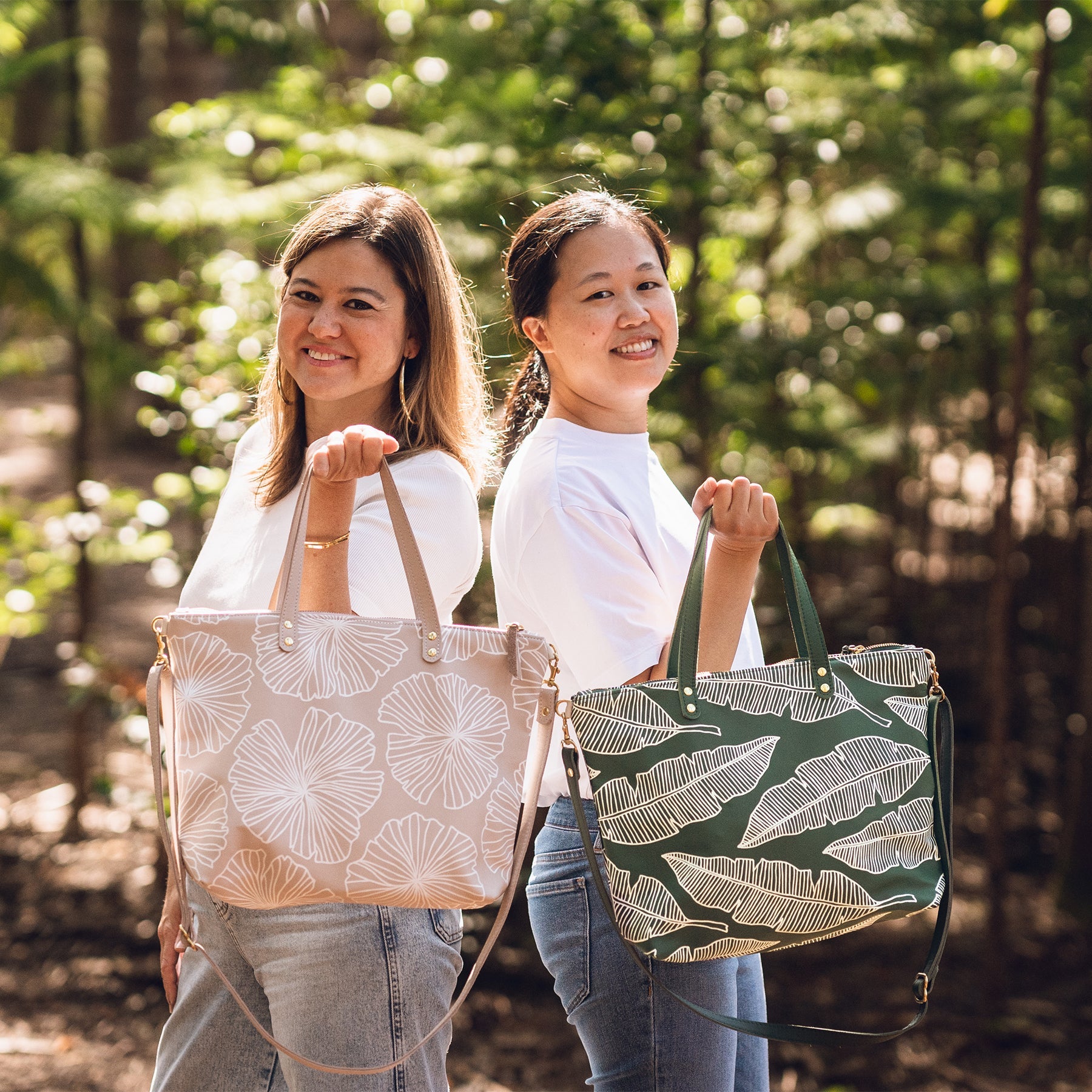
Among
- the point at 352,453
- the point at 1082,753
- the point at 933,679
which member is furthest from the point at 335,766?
the point at 1082,753

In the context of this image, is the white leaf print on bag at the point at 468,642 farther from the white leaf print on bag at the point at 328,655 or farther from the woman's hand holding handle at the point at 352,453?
the woman's hand holding handle at the point at 352,453

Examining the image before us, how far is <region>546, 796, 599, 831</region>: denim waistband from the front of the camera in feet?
5.63

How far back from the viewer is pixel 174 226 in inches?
166

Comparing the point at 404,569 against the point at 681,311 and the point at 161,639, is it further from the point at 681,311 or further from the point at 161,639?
the point at 681,311

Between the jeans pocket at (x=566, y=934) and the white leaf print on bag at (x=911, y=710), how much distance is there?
0.53m

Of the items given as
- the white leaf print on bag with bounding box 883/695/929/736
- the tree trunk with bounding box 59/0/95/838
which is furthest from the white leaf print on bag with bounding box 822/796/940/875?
the tree trunk with bounding box 59/0/95/838

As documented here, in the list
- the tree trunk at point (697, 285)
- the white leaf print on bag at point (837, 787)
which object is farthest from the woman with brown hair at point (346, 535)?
the tree trunk at point (697, 285)

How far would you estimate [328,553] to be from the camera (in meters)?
1.55

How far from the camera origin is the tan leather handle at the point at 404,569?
1469 mm

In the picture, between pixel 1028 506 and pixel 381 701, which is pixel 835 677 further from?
pixel 1028 506

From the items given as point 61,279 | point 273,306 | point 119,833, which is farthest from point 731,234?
point 61,279

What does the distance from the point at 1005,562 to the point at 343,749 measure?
3450mm

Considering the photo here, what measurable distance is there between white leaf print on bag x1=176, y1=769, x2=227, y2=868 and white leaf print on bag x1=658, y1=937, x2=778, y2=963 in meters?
0.61

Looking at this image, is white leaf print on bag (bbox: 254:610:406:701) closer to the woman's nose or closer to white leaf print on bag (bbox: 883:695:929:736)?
the woman's nose
